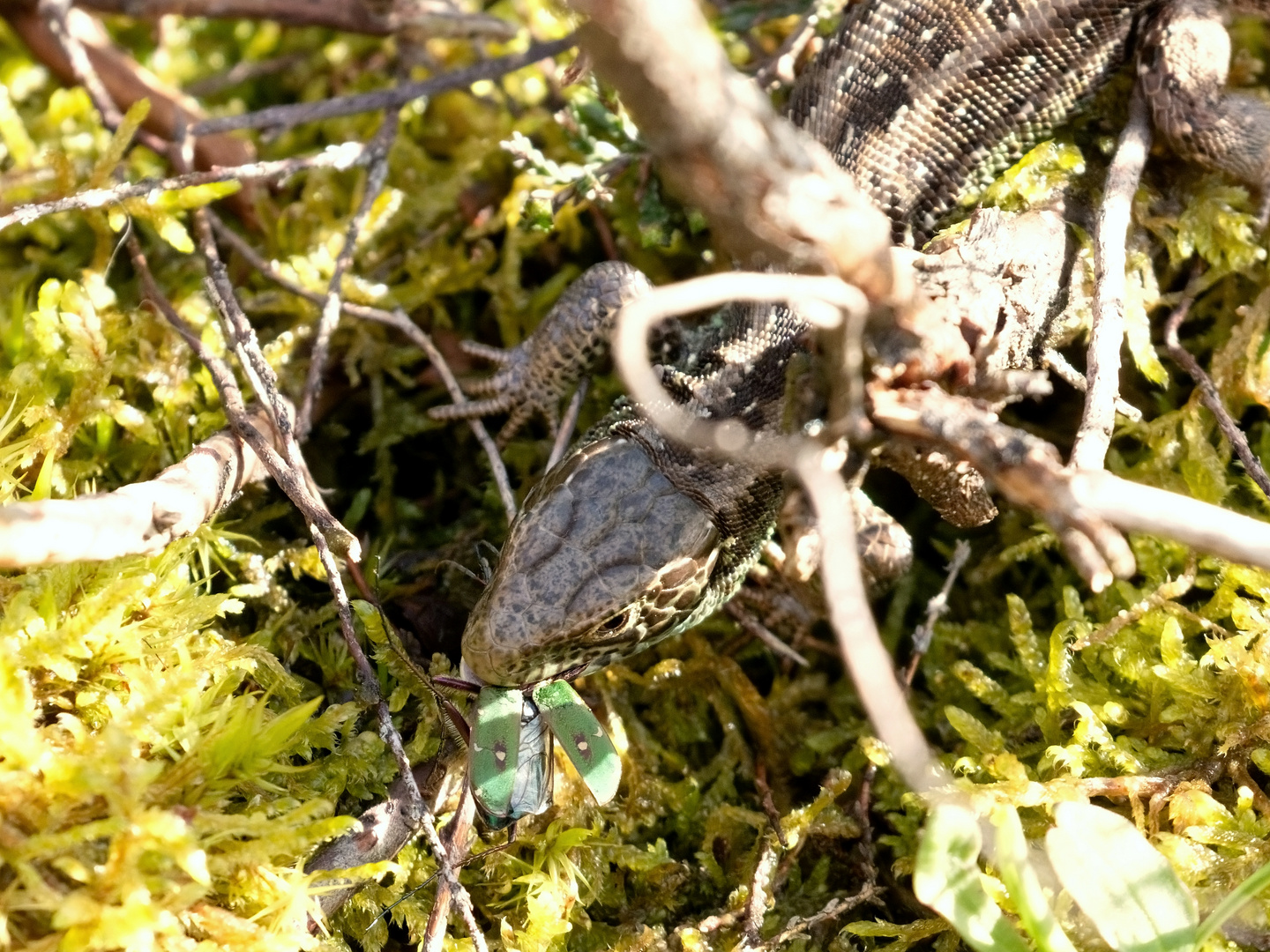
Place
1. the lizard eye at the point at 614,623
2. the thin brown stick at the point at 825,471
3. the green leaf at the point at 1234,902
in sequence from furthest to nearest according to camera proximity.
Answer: the lizard eye at the point at 614,623, the green leaf at the point at 1234,902, the thin brown stick at the point at 825,471

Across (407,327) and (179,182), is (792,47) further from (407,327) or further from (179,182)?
(179,182)

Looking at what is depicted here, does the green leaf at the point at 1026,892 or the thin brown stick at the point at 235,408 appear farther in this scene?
the thin brown stick at the point at 235,408

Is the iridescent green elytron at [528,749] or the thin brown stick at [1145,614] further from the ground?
the thin brown stick at [1145,614]

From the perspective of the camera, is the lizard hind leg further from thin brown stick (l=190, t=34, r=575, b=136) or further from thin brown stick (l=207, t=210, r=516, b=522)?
thin brown stick (l=207, t=210, r=516, b=522)

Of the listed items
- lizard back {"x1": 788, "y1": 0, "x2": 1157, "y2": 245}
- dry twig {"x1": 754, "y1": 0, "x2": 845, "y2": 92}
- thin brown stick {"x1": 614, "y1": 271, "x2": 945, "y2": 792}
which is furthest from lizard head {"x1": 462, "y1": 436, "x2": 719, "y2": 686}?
dry twig {"x1": 754, "y1": 0, "x2": 845, "y2": 92}

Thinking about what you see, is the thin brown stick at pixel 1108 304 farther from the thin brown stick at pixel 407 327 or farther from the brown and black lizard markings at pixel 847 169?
the thin brown stick at pixel 407 327

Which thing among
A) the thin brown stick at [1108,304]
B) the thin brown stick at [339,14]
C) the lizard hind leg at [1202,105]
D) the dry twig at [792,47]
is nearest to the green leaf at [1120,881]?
the thin brown stick at [1108,304]

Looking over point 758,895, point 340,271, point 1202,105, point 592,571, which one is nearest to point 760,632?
point 592,571
